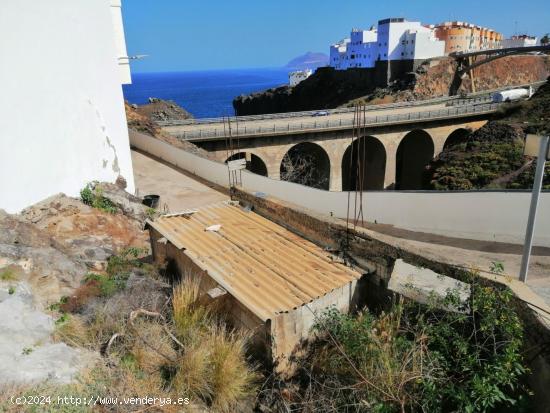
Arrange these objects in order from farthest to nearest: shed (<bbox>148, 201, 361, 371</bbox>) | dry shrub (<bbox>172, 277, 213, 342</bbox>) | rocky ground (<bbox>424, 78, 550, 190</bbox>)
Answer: rocky ground (<bbox>424, 78, 550, 190</bbox>)
shed (<bbox>148, 201, 361, 371</bbox>)
dry shrub (<bbox>172, 277, 213, 342</bbox>)

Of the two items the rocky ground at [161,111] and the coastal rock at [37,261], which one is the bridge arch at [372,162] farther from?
the coastal rock at [37,261]

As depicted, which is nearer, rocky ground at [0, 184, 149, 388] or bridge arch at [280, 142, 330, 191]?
rocky ground at [0, 184, 149, 388]

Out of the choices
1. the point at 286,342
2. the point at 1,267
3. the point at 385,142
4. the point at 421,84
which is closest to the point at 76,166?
the point at 1,267

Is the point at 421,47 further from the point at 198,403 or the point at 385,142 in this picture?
the point at 198,403

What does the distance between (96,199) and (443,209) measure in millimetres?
9870

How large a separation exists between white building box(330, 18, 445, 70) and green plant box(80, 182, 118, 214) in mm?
65896

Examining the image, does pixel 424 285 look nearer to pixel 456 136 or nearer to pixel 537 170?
pixel 537 170

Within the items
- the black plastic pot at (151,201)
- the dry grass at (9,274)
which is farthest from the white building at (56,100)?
the dry grass at (9,274)

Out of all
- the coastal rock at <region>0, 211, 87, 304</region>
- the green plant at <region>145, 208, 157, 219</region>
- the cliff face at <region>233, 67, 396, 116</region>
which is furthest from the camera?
the cliff face at <region>233, 67, 396, 116</region>

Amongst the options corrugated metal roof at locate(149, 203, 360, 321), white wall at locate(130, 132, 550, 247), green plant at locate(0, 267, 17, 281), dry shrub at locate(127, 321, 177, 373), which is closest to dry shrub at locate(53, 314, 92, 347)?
dry shrub at locate(127, 321, 177, 373)

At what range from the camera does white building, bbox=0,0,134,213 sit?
27.8ft

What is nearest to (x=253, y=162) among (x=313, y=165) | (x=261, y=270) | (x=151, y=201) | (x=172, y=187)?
(x=313, y=165)

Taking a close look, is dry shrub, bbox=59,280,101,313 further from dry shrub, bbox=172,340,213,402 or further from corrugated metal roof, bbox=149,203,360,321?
dry shrub, bbox=172,340,213,402

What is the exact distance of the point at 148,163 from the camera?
1947 centimetres
